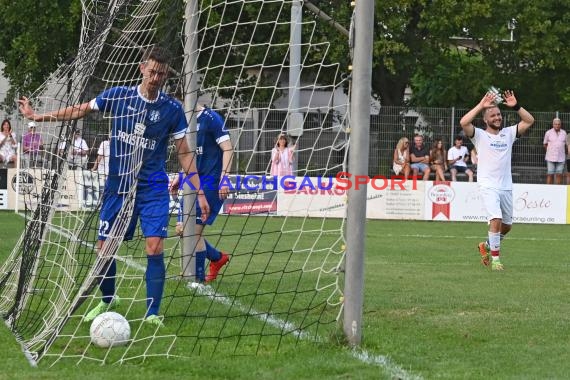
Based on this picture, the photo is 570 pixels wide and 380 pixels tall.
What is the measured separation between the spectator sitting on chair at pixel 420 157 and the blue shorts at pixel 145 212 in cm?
1693

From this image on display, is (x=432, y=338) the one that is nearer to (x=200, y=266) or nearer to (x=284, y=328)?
(x=284, y=328)

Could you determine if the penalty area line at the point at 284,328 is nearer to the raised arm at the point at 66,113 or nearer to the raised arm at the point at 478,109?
the raised arm at the point at 66,113

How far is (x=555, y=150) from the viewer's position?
24.4 m

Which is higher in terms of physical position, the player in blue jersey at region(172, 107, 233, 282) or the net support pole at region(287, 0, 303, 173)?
the net support pole at region(287, 0, 303, 173)

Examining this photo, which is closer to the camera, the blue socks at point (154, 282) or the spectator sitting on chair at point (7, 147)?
the blue socks at point (154, 282)

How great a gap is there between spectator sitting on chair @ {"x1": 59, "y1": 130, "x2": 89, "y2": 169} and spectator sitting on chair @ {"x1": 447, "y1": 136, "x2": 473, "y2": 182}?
1707 centimetres

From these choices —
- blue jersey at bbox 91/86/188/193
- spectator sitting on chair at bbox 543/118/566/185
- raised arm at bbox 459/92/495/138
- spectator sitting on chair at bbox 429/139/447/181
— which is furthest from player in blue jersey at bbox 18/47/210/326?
spectator sitting on chair at bbox 543/118/566/185

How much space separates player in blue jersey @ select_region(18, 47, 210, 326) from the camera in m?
7.32

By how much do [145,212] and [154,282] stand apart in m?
0.52

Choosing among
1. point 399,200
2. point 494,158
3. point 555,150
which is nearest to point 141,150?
point 494,158

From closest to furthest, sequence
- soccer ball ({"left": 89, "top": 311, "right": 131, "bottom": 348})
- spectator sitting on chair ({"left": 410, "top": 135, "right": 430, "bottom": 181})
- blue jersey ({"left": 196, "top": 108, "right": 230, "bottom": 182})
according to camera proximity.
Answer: soccer ball ({"left": 89, "top": 311, "right": 131, "bottom": 348}) < blue jersey ({"left": 196, "top": 108, "right": 230, "bottom": 182}) < spectator sitting on chair ({"left": 410, "top": 135, "right": 430, "bottom": 181})

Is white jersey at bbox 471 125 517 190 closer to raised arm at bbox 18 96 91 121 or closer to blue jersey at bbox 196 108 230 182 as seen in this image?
blue jersey at bbox 196 108 230 182

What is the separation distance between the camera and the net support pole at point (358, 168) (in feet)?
21.1

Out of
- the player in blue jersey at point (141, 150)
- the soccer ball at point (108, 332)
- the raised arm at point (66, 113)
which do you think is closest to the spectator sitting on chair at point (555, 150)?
the player in blue jersey at point (141, 150)
